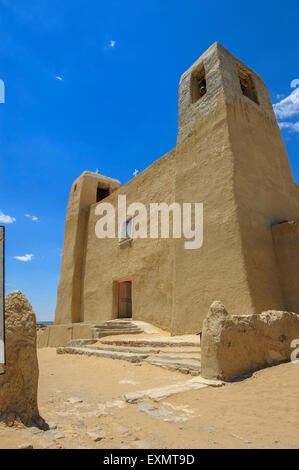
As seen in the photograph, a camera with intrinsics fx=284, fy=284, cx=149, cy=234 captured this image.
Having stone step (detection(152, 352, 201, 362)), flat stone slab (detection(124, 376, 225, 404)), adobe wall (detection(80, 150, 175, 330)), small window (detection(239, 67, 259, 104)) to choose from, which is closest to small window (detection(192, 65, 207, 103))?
small window (detection(239, 67, 259, 104))

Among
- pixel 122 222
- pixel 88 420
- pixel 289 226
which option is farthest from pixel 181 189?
pixel 88 420

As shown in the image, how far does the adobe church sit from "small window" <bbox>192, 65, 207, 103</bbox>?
0.05m

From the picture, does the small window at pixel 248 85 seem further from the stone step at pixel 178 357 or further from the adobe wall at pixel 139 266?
the stone step at pixel 178 357

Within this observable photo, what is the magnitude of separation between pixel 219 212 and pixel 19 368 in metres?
6.30

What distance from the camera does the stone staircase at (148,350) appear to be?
5023 mm

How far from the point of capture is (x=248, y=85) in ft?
34.7

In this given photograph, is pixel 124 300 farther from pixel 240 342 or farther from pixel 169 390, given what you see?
pixel 169 390

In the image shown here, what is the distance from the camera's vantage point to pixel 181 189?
30.2 ft

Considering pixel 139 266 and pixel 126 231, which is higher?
pixel 126 231

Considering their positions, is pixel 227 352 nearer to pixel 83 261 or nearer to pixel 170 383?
Answer: pixel 170 383

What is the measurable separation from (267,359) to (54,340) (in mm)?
9148

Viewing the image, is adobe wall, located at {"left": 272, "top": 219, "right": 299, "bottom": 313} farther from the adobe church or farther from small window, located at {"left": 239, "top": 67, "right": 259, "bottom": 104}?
small window, located at {"left": 239, "top": 67, "right": 259, "bottom": 104}

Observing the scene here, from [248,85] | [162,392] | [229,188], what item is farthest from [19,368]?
[248,85]

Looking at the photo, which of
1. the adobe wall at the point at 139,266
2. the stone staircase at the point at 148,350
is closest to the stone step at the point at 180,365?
the stone staircase at the point at 148,350
